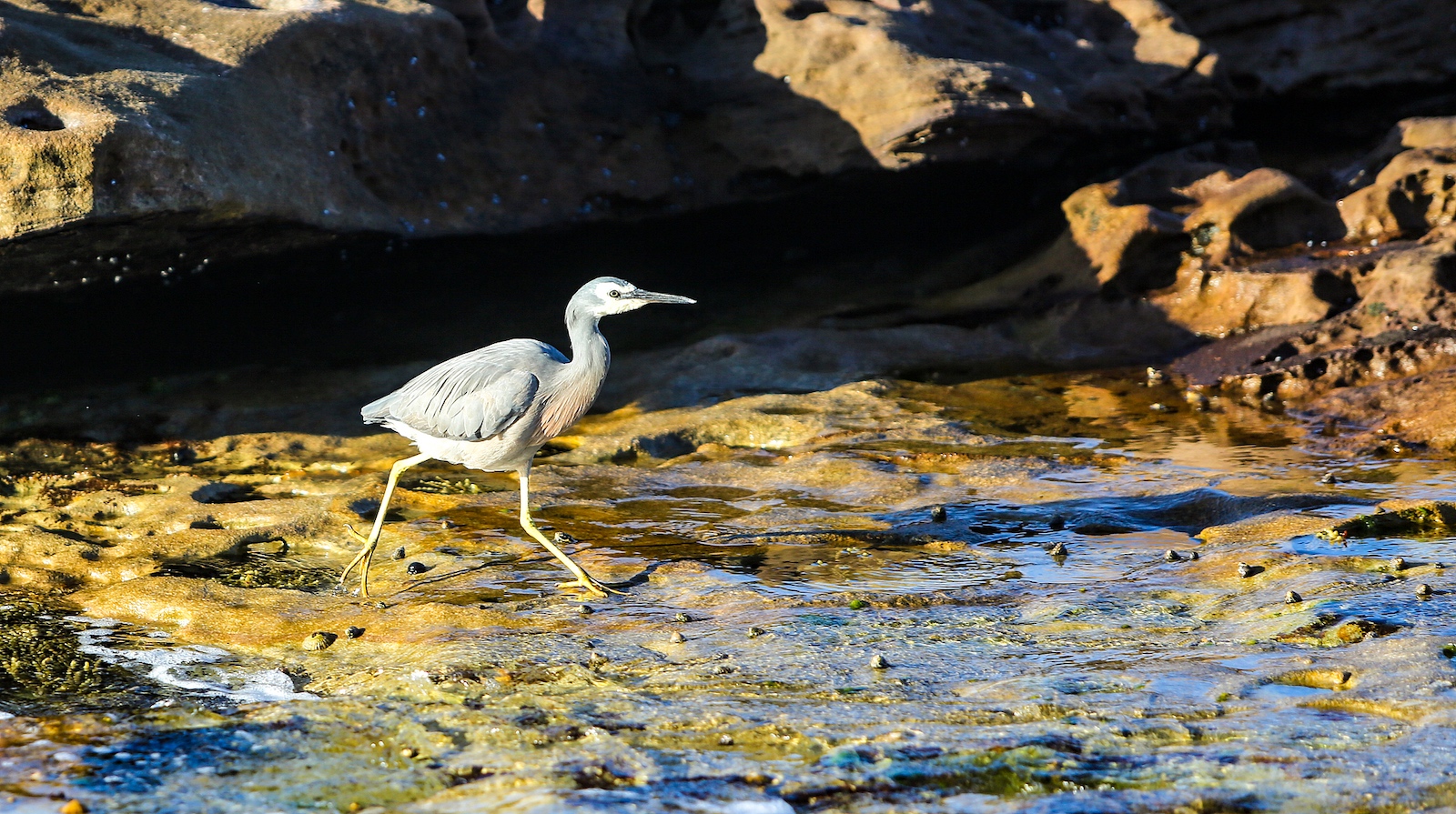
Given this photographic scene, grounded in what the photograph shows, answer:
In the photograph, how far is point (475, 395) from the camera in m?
5.25

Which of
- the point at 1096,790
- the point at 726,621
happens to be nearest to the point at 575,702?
the point at 726,621

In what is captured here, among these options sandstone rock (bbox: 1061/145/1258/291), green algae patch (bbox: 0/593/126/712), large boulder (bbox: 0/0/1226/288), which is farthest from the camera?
sandstone rock (bbox: 1061/145/1258/291)

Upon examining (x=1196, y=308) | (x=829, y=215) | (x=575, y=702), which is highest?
(x=829, y=215)

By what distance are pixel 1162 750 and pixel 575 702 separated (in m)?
1.76

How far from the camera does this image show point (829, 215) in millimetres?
11109

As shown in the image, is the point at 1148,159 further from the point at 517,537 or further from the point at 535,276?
the point at 517,537

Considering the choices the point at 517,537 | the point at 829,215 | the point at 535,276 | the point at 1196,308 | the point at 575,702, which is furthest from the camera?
the point at 829,215

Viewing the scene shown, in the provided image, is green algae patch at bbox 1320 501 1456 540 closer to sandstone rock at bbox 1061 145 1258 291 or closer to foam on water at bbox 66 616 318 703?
foam on water at bbox 66 616 318 703

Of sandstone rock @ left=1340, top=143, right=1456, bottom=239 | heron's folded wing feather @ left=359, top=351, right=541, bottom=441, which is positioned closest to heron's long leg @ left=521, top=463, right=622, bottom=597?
heron's folded wing feather @ left=359, top=351, right=541, bottom=441

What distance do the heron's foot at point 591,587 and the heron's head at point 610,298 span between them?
1126mm

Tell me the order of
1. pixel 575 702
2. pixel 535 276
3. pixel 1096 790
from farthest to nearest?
pixel 535 276
pixel 575 702
pixel 1096 790

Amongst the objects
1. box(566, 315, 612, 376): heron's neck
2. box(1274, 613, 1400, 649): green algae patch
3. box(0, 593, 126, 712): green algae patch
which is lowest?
box(0, 593, 126, 712): green algae patch

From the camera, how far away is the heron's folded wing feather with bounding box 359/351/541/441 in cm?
518

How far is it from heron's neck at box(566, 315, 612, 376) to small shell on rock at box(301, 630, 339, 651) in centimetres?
148
